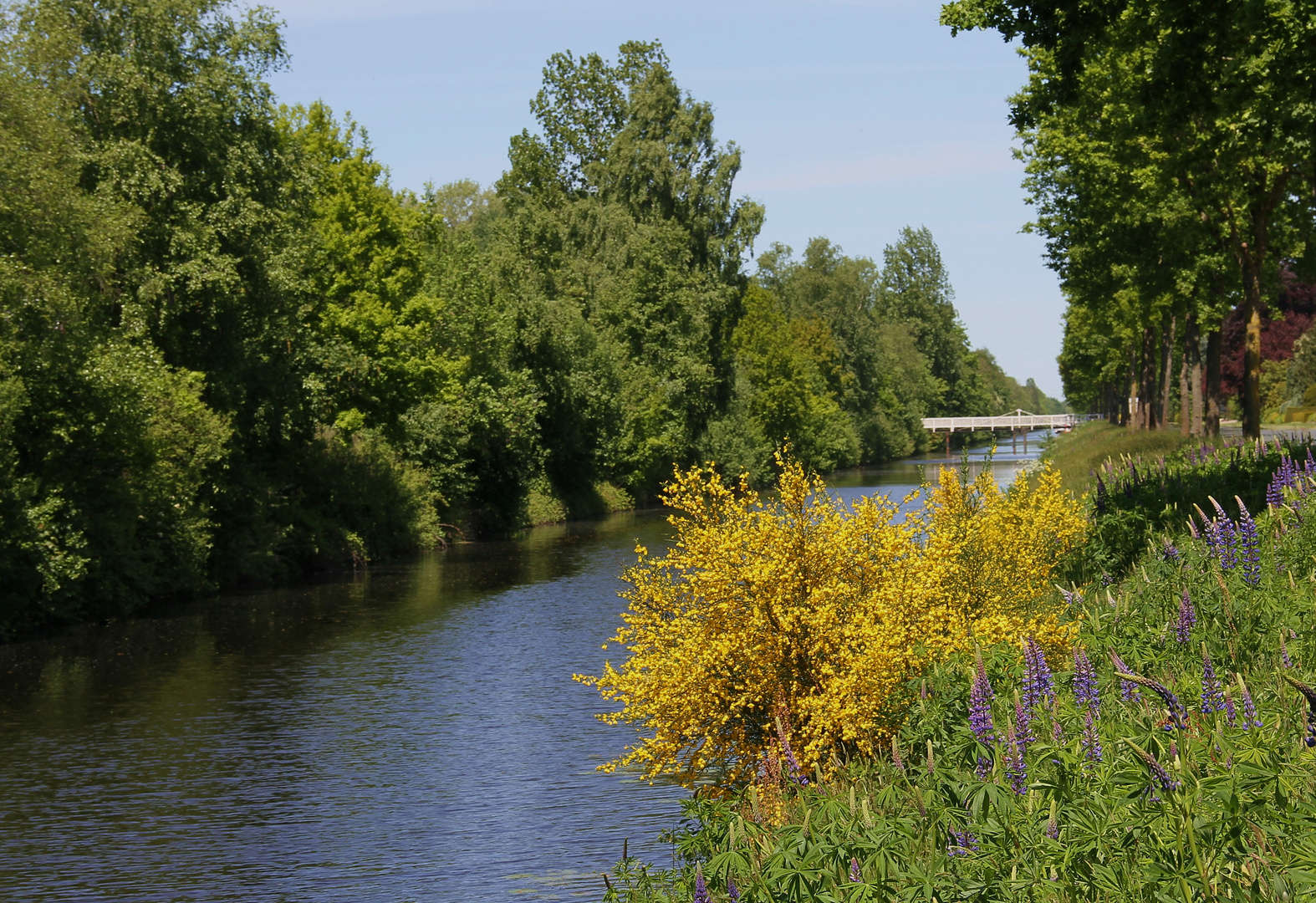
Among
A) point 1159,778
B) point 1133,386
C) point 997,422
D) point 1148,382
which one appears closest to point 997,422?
point 997,422

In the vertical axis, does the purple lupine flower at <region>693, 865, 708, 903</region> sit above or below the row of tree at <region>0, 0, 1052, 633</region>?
below

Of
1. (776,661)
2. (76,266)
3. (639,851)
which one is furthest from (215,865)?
(76,266)

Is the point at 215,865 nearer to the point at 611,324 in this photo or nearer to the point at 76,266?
the point at 76,266

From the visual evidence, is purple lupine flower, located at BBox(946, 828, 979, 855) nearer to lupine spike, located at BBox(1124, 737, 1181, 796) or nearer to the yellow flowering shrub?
lupine spike, located at BBox(1124, 737, 1181, 796)

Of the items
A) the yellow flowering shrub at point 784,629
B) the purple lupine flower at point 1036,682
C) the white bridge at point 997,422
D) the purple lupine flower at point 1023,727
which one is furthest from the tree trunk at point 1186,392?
the white bridge at point 997,422

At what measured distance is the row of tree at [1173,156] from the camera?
49.7 ft

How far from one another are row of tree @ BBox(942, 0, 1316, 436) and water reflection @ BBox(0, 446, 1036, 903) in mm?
10887

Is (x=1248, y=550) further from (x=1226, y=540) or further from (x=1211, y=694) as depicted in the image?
(x=1211, y=694)

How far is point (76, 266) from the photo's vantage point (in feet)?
84.7

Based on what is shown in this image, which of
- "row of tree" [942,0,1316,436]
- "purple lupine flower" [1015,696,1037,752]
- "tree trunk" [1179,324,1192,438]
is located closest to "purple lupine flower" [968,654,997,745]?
"purple lupine flower" [1015,696,1037,752]

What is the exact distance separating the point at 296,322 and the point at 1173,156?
941 inches

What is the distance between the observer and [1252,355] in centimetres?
2702

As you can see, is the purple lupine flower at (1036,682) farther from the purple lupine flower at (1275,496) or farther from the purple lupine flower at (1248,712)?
the purple lupine flower at (1275,496)

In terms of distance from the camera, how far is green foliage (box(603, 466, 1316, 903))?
4789 millimetres
